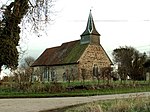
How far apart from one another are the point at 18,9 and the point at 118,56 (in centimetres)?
7974

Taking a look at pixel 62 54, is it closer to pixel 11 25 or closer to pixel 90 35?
pixel 90 35

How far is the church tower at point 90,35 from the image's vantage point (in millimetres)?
78750

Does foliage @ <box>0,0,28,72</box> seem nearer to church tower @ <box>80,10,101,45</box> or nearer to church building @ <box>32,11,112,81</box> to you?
church building @ <box>32,11,112,81</box>

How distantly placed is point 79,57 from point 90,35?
6.50 meters

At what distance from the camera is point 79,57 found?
75.4m

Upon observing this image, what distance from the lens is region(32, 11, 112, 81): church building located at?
75.9 meters

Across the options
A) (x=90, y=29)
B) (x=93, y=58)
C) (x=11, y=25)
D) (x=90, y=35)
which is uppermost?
(x=90, y=29)

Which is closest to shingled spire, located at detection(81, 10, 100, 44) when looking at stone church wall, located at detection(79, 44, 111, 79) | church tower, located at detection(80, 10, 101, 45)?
church tower, located at detection(80, 10, 101, 45)

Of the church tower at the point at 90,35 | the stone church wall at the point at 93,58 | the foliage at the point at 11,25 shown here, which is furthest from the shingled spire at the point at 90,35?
the foliage at the point at 11,25

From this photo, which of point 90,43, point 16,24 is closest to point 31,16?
point 16,24

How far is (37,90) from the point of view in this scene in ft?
108

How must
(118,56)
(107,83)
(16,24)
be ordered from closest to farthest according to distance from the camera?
(16,24), (107,83), (118,56)

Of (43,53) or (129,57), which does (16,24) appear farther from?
(43,53)

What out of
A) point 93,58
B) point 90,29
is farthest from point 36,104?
point 90,29
